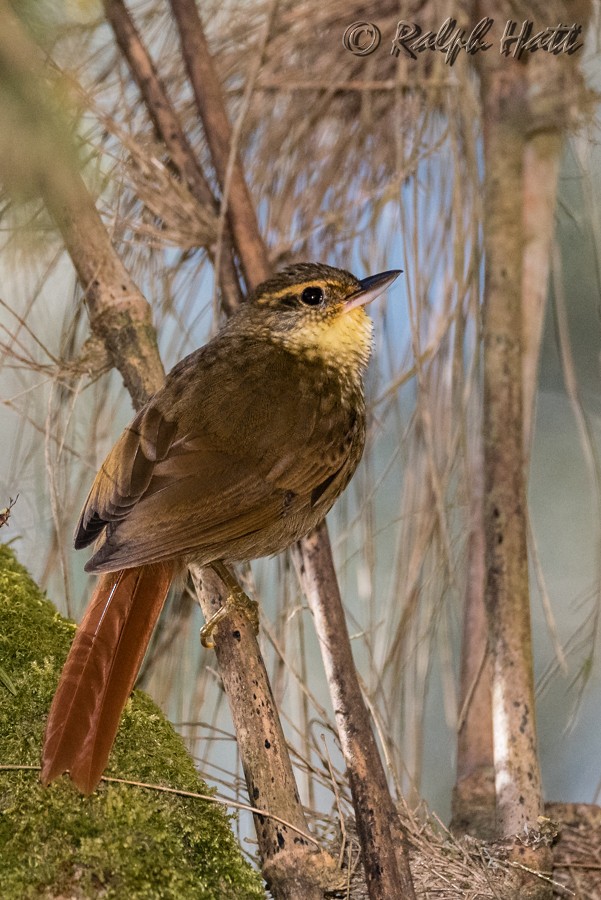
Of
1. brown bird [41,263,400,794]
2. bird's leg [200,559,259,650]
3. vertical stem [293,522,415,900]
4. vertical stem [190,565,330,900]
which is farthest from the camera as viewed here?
bird's leg [200,559,259,650]

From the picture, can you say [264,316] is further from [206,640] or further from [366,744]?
[366,744]

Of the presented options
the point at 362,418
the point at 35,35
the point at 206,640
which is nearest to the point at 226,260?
the point at 362,418

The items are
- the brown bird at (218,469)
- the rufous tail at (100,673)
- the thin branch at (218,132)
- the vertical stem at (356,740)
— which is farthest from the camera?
the thin branch at (218,132)

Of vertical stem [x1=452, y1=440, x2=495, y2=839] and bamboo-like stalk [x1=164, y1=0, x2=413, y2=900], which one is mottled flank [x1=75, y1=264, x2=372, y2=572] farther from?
vertical stem [x1=452, y1=440, x2=495, y2=839]

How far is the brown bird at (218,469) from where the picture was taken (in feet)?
5.82

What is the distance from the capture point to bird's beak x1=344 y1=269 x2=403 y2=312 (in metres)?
2.57

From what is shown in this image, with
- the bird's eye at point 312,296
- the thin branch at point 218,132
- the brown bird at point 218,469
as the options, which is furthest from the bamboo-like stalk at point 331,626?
the bird's eye at point 312,296

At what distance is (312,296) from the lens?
2652 mm

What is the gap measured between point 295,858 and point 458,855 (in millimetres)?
577

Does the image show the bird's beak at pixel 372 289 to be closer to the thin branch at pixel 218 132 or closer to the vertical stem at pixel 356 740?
the thin branch at pixel 218 132

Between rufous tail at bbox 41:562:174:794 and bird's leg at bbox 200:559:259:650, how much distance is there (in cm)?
29

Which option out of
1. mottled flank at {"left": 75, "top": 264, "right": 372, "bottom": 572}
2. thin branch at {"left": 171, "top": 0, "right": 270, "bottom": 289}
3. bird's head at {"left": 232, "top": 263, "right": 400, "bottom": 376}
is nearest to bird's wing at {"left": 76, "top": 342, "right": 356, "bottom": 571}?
mottled flank at {"left": 75, "top": 264, "right": 372, "bottom": 572}

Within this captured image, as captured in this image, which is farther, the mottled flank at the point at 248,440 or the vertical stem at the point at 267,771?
the mottled flank at the point at 248,440

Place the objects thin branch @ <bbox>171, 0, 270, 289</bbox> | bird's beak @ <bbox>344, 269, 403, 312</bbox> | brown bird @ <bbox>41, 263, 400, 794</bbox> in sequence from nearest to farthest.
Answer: brown bird @ <bbox>41, 263, 400, 794</bbox>, bird's beak @ <bbox>344, 269, 403, 312</bbox>, thin branch @ <bbox>171, 0, 270, 289</bbox>
